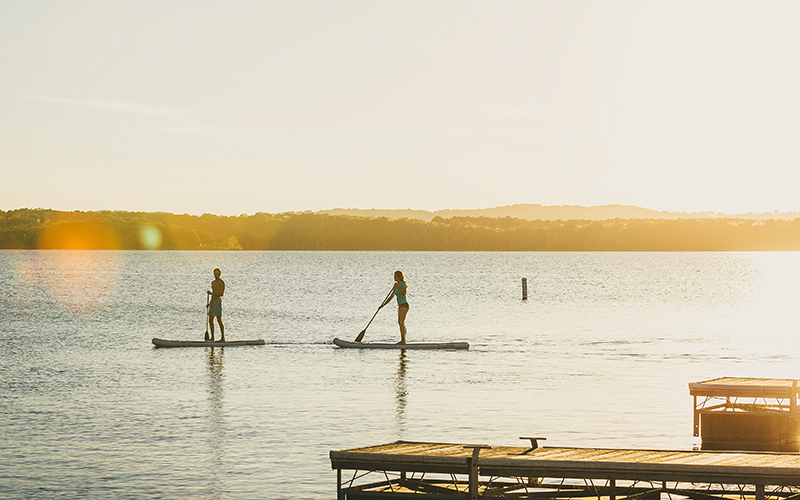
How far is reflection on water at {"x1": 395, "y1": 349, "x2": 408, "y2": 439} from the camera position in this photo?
16.3m

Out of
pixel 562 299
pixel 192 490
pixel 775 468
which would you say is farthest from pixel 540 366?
pixel 562 299

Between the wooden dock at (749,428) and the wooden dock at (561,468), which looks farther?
the wooden dock at (749,428)

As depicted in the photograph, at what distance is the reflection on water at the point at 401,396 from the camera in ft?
53.3

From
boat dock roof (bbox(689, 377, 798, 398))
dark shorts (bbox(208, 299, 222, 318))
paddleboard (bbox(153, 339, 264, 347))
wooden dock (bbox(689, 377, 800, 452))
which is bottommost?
paddleboard (bbox(153, 339, 264, 347))

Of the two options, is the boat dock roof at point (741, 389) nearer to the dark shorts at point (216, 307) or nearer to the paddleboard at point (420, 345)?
the paddleboard at point (420, 345)

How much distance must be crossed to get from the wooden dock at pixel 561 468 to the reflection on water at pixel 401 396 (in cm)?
605

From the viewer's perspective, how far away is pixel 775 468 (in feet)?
25.8

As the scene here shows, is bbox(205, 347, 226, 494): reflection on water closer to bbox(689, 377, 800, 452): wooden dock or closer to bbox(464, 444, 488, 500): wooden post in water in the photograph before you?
bbox(464, 444, 488, 500): wooden post in water

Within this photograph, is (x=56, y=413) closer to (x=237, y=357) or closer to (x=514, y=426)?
(x=514, y=426)

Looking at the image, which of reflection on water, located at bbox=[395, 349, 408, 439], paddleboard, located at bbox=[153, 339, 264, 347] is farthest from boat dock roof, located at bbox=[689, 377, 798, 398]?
paddleboard, located at bbox=[153, 339, 264, 347]

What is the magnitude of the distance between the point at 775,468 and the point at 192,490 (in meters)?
7.29

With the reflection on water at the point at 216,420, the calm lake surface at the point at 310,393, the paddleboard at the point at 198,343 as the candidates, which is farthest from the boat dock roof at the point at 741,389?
the paddleboard at the point at 198,343

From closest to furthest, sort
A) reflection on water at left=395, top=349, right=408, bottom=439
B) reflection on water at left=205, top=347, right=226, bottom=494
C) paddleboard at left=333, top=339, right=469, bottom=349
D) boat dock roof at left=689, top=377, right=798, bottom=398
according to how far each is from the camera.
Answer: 1. reflection on water at left=205, top=347, right=226, bottom=494
2. boat dock roof at left=689, top=377, right=798, bottom=398
3. reflection on water at left=395, top=349, right=408, bottom=439
4. paddleboard at left=333, top=339, right=469, bottom=349

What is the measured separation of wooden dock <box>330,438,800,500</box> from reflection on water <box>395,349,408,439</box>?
6052 mm
